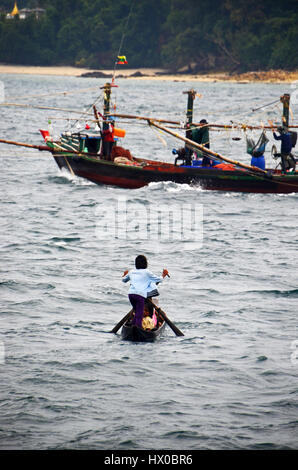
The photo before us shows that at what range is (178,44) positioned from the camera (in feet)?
490

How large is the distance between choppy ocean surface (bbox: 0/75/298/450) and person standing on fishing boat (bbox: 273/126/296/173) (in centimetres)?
157

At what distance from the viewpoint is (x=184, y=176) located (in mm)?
29281

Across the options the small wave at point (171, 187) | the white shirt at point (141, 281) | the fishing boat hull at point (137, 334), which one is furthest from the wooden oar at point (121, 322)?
the small wave at point (171, 187)

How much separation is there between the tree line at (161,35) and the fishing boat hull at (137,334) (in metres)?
125

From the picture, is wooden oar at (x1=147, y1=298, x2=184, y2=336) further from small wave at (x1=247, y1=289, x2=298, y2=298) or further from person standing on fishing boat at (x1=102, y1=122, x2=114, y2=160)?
person standing on fishing boat at (x1=102, y1=122, x2=114, y2=160)

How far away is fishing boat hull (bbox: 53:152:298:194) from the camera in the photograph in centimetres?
2920

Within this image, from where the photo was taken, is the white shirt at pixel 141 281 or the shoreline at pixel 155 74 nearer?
the white shirt at pixel 141 281

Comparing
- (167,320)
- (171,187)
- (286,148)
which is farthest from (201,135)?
(167,320)

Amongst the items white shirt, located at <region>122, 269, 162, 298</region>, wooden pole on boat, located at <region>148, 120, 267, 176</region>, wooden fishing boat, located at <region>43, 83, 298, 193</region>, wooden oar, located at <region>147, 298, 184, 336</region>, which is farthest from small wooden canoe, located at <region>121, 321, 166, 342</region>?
wooden fishing boat, located at <region>43, 83, 298, 193</region>

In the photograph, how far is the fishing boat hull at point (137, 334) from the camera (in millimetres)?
14711

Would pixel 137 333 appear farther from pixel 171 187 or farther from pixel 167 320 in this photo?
pixel 171 187

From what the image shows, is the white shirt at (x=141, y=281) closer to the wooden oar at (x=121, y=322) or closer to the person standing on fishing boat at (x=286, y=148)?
the wooden oar at (x=121, y=322)

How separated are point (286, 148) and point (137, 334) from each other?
1572 centimetres
